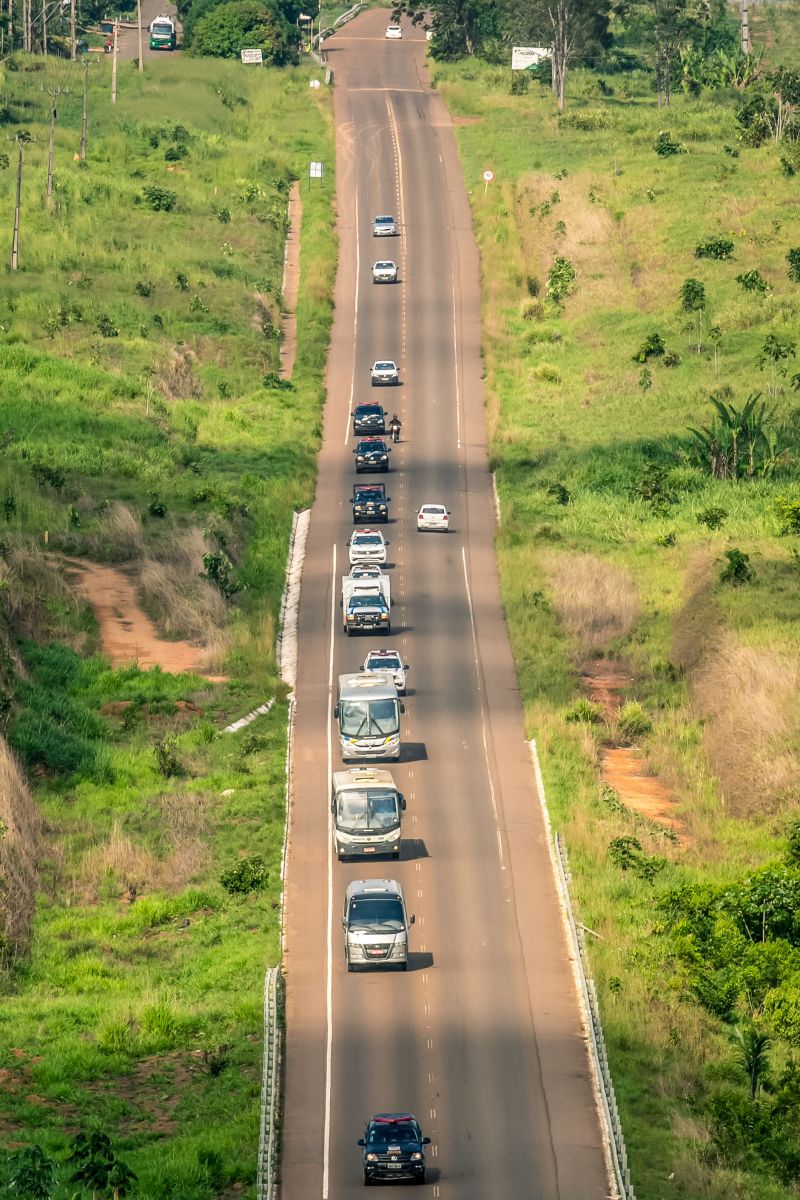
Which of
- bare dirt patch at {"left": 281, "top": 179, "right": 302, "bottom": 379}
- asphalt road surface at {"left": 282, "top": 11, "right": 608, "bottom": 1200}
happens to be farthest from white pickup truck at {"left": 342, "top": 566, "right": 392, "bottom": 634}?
bare dirt patch at {"left": 281, "top": 179, "right": 302, "bottom": 379}

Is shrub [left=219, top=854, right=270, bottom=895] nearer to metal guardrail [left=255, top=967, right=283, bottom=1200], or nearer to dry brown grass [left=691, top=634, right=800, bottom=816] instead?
metal guardrail [left=255, top=967, right=283, bottom=1200]

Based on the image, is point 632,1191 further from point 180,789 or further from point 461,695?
point 461,695

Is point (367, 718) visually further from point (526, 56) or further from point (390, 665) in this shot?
point (526, 56)

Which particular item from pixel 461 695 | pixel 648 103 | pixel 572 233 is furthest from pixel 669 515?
pixel 648 103

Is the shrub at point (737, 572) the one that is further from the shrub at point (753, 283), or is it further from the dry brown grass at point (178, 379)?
the shrub at point (753, 283)

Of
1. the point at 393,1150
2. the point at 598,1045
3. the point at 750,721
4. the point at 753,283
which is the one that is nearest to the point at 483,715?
the point at 750,721
